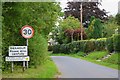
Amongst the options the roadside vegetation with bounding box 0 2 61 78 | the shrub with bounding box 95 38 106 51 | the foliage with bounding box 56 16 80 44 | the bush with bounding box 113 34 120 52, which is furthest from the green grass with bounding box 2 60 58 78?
the foliage with bounding box 56 16 80 44

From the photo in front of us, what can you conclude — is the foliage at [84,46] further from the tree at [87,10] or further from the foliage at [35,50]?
the foliage at [35,50]

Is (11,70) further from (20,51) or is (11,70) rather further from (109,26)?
(109,26)

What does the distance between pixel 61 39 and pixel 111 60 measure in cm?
4327

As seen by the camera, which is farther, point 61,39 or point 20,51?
point 61,39

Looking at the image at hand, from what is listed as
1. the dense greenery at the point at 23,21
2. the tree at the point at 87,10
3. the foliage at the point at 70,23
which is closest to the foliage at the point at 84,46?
the foliage at the point at 70,23

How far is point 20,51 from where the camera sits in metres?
19.3

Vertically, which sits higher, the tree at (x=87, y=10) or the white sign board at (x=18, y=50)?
the tree at (x=87, y=10)

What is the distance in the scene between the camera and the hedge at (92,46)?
35.2 metres

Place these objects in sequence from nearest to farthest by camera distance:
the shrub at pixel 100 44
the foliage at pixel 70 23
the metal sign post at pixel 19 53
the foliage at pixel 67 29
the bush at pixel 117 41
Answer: the metal sign post at pixel 19 53 < the bush at pixel 117 41 < the shrub at pixel 100 44 < the foliage at pixel 67 29 < the foliage at pixel 70 23

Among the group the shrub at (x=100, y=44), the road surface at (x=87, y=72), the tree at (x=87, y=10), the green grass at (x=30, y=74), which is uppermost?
the tree at (x=87, y=10)

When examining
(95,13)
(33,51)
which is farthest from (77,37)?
(33,51)

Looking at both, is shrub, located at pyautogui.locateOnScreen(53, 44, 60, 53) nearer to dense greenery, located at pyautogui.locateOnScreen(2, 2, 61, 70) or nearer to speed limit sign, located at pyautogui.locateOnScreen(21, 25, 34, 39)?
dense greenery, located at pyautogui.locateOnScreen(2, 2, 61, 70)

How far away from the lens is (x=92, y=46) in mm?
52719

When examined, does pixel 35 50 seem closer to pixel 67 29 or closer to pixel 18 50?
pixel 18 50
